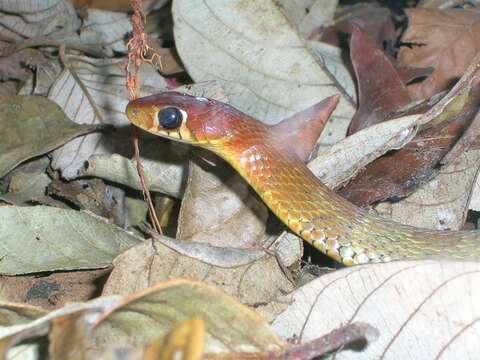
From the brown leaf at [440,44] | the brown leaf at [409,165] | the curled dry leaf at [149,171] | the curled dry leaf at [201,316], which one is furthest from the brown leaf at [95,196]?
the brown leaf at [440,44]

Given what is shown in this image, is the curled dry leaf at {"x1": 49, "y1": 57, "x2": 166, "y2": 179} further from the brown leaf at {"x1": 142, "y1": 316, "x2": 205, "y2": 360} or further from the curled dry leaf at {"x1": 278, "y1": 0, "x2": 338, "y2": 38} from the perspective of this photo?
the brown leaf at {"x1": 142, "y1": 316, "x2": 205, "y2": 360}

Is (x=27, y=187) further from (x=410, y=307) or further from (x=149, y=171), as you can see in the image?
(x=410, y=307)

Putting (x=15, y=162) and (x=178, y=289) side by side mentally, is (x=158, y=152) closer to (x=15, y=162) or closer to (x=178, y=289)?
(x=15, y=162)

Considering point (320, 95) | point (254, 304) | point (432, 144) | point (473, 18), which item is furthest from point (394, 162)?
point (473, 18)

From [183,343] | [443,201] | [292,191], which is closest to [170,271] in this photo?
[292,191]

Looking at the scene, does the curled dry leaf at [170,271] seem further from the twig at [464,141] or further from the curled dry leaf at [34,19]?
the curled dry leaf at [34,19]
